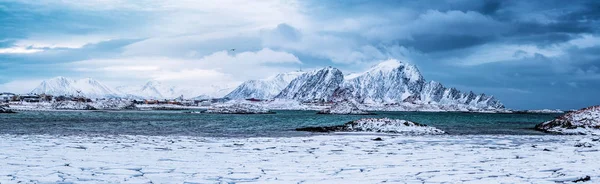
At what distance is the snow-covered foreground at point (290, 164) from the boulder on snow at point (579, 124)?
21.6 meters

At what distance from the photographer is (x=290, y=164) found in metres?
15.0

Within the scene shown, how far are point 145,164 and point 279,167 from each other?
374 centimetres

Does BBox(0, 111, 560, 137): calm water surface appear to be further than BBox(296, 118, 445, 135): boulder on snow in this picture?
No

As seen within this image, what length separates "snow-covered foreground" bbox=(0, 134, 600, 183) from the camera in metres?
11.8

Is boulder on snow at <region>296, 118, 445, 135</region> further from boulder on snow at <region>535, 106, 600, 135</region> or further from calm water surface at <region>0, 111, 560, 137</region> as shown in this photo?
boulder on snow at <region>535, 106, 600, 135</region>

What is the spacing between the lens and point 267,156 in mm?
17281

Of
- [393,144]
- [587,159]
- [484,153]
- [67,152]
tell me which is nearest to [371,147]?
[393,144]

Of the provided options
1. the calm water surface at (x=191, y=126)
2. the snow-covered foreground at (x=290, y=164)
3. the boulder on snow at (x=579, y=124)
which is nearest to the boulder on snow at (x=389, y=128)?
the calm water surface at (x=191, y=126)

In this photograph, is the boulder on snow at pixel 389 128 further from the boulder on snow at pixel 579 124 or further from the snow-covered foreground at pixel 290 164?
the snow-covered foreground at pixel 290 164

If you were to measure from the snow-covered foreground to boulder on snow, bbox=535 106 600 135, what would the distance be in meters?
21.6

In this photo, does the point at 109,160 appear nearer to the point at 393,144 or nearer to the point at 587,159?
the point at 393,144

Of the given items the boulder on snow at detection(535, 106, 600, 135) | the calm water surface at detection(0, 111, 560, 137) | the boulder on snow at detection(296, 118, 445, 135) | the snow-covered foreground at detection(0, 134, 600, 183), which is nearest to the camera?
the snow-covered foreground at detection(0, 134, 600, 183)

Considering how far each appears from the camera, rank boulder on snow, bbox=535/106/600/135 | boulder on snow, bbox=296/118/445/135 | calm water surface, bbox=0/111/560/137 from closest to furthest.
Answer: calm water surface, bbox=0/111/560/137 → boulder on snow, bbox=296/118/445/135 → boulder on snow, bbox=535/106/600/135

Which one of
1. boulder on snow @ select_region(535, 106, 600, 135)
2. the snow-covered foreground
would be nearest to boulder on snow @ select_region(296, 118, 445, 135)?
boulder on snow @ select_region(535, 106, 600, 135)
